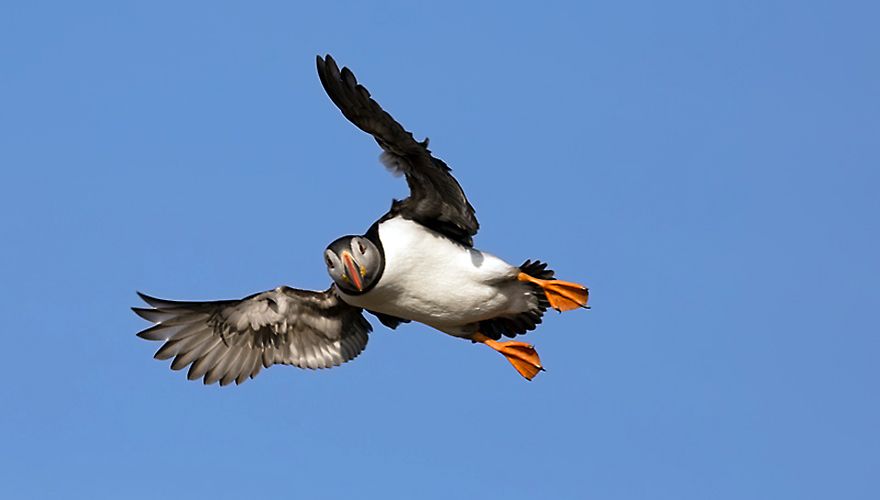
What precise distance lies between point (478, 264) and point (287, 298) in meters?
2.32

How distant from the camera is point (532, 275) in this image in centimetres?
1495

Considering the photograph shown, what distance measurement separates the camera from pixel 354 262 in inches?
546

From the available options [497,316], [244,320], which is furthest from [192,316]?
[497,316]

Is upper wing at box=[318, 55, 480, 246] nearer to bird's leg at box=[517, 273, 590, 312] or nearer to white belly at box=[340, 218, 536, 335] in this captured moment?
white belly at box=[340, 218, 536, 335]

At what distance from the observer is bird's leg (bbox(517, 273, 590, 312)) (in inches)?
586

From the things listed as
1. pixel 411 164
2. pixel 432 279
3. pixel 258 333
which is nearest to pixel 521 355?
pixel 432 279

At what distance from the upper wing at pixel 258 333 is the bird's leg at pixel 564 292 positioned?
204cm

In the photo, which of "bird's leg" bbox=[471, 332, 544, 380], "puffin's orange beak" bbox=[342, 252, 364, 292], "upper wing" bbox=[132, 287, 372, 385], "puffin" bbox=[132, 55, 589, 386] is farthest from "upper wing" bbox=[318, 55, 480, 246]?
"upper wing" bbox=[132, 287, 372, 385]

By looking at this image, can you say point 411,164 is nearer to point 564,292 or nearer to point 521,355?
point 564,292

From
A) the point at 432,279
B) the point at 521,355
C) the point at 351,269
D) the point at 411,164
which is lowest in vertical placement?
the point at 351,269

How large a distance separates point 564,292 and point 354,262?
2.17 m

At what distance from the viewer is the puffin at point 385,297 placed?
45.6 feet

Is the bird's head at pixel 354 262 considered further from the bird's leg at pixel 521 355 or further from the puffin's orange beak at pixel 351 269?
the bird's leg at pixel 521 355

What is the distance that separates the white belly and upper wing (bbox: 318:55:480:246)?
0.47ft
